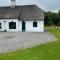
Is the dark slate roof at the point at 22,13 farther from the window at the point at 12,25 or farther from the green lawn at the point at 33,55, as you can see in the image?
the green lawn at the point at 33,55

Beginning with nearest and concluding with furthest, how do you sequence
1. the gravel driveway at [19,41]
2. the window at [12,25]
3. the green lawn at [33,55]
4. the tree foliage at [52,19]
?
the green lawn at [33,55] → the gravel driveway at [19,41] → the window at [12,25] → the tree foliage at [52,19]

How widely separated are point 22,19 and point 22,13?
6.17 ft

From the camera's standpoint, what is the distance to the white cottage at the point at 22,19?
3606 centimetres

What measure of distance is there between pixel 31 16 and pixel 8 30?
4978mm

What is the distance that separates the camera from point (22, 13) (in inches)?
1497

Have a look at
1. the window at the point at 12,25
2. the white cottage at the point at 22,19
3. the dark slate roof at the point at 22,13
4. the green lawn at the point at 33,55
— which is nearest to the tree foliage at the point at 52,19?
the dark slate roof at the point at 22,13

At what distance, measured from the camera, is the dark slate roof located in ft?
121

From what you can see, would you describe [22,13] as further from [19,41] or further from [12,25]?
[19,41]

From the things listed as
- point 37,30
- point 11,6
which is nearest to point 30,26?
point 37,30

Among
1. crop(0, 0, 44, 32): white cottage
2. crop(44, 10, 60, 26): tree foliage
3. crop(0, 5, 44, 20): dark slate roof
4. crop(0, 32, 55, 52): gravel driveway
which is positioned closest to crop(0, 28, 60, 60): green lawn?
Result: crop(0, 32, 55, 52): gravel driveway

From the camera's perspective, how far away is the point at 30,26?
118ft

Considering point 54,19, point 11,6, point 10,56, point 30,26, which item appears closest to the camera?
point 10,56

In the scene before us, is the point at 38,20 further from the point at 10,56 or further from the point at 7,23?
the point at 10,56

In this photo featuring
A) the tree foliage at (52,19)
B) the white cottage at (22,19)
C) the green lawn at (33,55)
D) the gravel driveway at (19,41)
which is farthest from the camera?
the tree foliage at (52,19)
